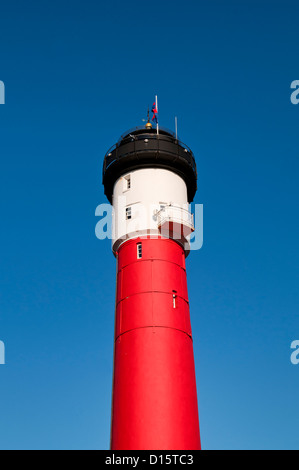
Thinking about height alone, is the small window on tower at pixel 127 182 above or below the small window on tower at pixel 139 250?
above

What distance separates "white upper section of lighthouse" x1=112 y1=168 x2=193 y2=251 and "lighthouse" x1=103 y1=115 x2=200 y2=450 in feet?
0.27

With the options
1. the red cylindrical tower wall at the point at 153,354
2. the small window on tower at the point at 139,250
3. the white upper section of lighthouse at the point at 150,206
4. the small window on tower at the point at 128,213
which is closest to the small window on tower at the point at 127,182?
the white upper section of lighthouse at the point at 150,206

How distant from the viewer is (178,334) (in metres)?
37.1

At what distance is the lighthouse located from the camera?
33.8m

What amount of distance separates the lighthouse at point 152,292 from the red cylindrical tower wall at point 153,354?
0.21ft

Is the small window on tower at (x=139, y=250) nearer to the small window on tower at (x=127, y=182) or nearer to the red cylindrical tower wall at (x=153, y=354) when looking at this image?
the red cylindrical tower wall at (x=153, y=354)

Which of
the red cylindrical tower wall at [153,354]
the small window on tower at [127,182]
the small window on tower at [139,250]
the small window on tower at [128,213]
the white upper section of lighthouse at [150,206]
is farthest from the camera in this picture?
the small window on tower at [127,182]

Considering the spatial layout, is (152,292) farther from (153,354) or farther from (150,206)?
(150,206)

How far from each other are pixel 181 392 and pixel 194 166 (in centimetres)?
2033

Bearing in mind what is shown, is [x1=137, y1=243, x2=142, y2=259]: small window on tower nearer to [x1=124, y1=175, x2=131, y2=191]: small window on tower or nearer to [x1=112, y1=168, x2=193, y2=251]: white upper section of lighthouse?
[x1=112, y1=168, x2=193, y2=251]: white upper section of lighthouse

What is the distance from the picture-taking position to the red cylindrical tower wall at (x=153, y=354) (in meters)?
33.3

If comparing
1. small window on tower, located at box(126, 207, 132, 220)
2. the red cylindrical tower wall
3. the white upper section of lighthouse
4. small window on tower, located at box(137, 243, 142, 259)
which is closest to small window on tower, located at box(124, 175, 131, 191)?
the white upper section of lighthouse
